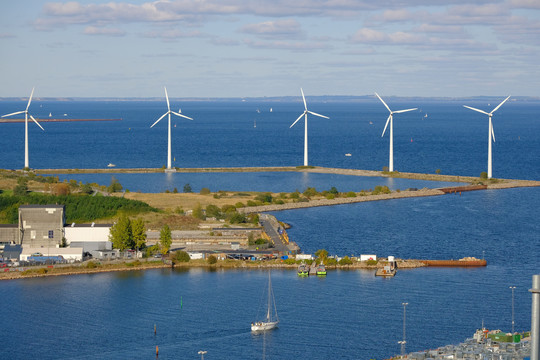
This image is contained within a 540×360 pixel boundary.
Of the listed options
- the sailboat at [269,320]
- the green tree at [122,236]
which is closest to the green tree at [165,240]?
the green tree at [122,236]

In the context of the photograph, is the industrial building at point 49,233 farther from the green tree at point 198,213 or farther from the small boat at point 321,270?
the small boat at point 321,270

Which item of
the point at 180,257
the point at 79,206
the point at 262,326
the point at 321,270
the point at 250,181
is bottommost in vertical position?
the point at 262,326

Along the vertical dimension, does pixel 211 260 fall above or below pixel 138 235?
below

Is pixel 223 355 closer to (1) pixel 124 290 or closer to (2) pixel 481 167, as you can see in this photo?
(1) pixel 124 290

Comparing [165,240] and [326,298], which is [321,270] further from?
[165,240]

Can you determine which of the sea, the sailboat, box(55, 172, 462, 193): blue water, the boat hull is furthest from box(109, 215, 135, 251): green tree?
box(55, 172, 462, 193): blue water

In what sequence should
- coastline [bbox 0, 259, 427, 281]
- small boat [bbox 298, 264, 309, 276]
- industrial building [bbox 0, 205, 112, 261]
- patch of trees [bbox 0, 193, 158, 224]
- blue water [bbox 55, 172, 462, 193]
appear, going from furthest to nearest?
blue water [bbox 55, 172, 462, 193] → patch of trees [bbox 0, 193, 158, 224] → industrial building [bbox 0, 205, 112, 261] → coastline [bbox 0, 259, 427, 281] → small boat [bbox 298, 264, 309, 276]

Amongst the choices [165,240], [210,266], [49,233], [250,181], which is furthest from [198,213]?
[250,181]

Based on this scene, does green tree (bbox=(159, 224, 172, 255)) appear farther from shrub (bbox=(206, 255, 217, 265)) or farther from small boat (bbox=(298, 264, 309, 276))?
small boat (bbox=(298, 264, 309, 276))

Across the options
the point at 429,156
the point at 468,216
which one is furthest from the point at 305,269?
the point at 429,156
